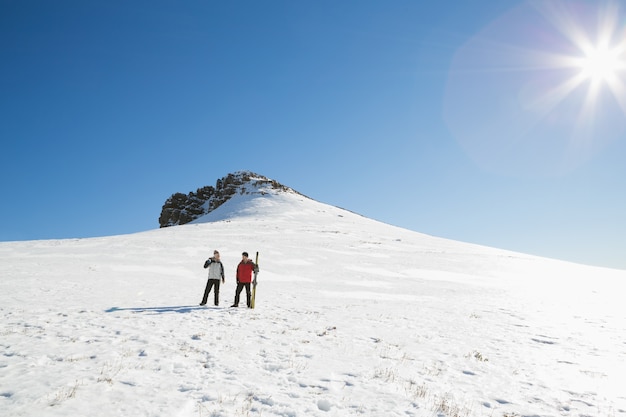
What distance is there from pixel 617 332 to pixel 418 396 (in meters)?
12.7

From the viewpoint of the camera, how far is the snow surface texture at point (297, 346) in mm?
6418

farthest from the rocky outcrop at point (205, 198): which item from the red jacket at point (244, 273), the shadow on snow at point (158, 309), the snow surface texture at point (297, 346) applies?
the shadow on snow at point (158, 309)

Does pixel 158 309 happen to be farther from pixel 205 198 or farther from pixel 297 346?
pixel 205 198

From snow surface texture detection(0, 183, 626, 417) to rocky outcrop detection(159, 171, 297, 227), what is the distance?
83708 millimetres

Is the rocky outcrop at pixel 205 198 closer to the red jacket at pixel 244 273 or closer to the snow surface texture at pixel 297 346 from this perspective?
the snow surface texture at pixel 297 346

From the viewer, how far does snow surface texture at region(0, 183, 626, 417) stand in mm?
6418

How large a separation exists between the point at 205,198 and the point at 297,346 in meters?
119

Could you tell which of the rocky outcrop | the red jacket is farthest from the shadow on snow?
the rocky outcrop

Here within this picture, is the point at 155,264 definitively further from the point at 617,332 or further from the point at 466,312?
the point at 617,332

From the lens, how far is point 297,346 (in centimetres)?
999

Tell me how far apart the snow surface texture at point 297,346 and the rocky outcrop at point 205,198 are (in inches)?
3296

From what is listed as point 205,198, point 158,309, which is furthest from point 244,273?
point 205,198

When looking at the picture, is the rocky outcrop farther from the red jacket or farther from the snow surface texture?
the red jacket

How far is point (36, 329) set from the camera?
10.0 meters
